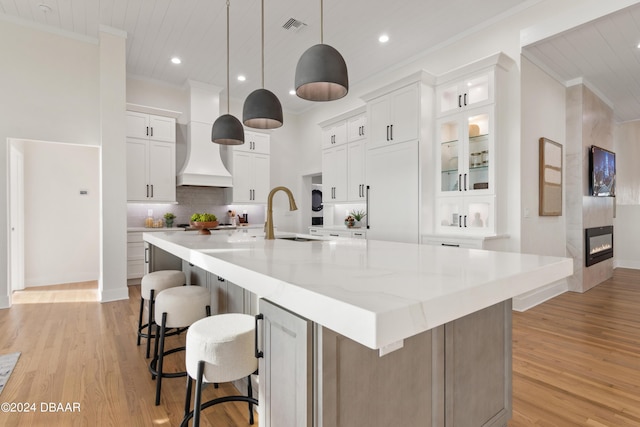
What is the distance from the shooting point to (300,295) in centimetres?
89

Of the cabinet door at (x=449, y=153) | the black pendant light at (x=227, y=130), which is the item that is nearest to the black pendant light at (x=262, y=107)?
the black pendant light at (x=227, y=130)

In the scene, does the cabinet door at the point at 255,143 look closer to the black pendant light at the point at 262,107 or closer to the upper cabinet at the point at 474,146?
the upper cabinet at the point at 474,146

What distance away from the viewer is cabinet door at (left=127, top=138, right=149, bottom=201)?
5379mm

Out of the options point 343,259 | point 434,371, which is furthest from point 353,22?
point 434,371

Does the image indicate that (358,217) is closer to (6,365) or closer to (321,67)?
(321,67)

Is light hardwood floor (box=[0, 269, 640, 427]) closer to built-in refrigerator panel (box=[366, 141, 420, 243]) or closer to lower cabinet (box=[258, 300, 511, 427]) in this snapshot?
lower cabinet (box=[258, 300, 511, 427])

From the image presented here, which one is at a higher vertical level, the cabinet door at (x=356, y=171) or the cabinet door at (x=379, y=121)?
the cabinet door at (x=379, y=121)

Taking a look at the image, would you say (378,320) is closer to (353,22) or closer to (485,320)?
(485,320)

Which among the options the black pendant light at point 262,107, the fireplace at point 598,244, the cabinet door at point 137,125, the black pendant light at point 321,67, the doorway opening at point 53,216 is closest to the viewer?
the black pendant light at point 321,67

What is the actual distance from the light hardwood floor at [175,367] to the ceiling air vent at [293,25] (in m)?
3.83

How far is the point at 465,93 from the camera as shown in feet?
13.1

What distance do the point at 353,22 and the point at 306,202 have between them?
4.18 meters

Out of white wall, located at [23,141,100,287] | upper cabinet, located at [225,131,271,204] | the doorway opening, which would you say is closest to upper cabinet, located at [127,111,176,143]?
the doorway opening

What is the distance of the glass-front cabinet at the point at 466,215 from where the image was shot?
12.5ft
